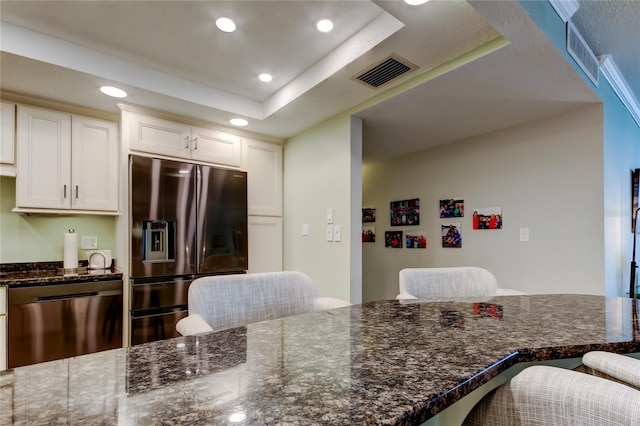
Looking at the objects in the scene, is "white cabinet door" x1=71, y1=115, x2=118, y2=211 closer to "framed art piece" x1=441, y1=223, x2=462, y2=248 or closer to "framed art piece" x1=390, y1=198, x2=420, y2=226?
"framed art piece" x1=390, y1=198, x2=420, y2=226

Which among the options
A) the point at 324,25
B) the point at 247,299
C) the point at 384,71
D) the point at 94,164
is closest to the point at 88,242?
the point at 94,164

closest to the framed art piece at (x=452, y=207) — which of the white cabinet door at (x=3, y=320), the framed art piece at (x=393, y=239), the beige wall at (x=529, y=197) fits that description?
the beige wall at (x=529, y=197)

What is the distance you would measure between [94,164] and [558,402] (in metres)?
3.24

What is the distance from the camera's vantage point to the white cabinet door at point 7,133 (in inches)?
94.4

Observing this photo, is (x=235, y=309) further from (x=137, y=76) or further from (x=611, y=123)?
(x=611, y=123)

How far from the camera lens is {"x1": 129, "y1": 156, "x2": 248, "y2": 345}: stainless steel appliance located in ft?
8.16

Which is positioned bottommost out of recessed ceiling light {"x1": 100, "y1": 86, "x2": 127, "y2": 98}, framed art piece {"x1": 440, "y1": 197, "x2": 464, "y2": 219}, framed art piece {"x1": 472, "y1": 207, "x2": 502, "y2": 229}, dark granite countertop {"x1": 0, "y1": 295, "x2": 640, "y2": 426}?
dark granite countertop {"x1": 0, "y1": 295, "x2": 640, "y2": 426}

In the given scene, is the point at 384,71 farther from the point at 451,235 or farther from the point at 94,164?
the point at 94,164

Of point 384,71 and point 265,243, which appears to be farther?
point 265,243

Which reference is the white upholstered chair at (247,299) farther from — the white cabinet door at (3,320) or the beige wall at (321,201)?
the white cabinet door at (3,320)

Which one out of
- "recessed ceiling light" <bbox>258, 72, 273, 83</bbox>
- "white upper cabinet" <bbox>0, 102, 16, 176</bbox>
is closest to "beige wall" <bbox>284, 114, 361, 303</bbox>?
"recessed ceiling light" <bbox>258, 72, 273, 83</bbox>

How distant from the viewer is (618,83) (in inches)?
104

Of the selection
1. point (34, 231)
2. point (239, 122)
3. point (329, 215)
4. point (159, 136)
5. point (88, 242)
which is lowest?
point (88, 242)

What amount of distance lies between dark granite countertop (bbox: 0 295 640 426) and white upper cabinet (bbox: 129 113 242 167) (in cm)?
241
